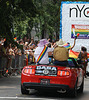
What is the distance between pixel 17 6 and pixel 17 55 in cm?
506

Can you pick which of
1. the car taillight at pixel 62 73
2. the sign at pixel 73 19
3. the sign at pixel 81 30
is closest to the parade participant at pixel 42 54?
the car taillight at pixel 62 73

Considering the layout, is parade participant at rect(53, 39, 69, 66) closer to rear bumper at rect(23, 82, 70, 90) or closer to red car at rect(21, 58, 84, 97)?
red car at rect(21, 58, 84, 97)

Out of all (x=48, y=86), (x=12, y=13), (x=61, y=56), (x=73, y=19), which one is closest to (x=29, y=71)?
(x=48, y=86)

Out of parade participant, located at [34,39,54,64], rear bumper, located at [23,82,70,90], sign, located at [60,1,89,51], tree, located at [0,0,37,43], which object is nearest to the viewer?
rear bumper, located at [23,82,70,90]

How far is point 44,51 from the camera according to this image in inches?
535

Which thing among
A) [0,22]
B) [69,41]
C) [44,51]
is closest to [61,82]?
[44,51]

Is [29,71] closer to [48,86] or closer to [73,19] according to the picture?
[48,86]

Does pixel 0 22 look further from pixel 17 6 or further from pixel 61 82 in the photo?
pixel 61 82

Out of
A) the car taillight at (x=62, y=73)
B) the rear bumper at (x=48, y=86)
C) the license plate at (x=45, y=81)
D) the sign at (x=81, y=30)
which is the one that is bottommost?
the rear bumper at (x=48, y=86)

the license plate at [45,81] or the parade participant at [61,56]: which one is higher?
the parade participant at [61,56]

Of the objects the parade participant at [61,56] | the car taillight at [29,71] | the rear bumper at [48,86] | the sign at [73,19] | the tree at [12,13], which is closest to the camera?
the rear bumper at [48,86]

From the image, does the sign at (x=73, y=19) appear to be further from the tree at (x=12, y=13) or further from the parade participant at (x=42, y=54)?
the parade participant at (x=42, y=54)

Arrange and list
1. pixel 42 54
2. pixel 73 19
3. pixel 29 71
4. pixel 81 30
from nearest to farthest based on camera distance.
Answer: pixel 29 71, pixel 42 54, pixel 73 19, pixel 81 30

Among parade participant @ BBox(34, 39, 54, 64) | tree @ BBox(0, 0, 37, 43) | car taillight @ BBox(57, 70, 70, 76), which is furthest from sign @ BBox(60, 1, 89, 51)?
car taillight @ BBox(57, 70, 70, 76)
